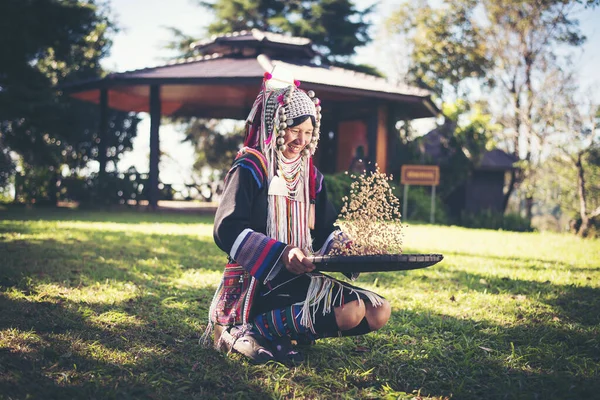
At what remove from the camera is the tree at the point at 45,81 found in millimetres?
15078

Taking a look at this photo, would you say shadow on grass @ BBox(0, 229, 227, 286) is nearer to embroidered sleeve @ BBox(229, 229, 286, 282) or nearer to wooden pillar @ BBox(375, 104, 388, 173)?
embroidered sleeve @ BBox(229, 229, 286, 282)

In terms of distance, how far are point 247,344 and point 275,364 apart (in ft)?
0.63

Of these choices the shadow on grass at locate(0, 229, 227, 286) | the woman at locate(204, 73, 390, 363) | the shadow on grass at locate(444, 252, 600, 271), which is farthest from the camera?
the shadow on grass at locate(444, 252, 600, 271)

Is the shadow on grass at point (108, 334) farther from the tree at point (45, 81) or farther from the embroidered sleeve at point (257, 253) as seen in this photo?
the tree at point (45, 81)

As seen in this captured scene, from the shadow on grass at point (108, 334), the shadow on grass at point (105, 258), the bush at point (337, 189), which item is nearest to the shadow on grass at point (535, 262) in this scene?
the shadow on grass at point (105, 258)

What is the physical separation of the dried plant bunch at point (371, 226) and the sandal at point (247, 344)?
667 millimetres

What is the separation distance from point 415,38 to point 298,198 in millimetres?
25064


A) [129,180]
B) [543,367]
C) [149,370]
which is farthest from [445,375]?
[129,180]

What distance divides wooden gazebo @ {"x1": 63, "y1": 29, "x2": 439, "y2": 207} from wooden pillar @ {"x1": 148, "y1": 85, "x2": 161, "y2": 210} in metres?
0.03

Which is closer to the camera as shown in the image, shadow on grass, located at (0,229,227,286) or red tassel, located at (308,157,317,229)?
red tassel, located at (308,157,317,229)

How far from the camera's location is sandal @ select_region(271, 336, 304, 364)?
2846 millimetres

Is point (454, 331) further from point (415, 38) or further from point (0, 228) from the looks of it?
point (415, 38)

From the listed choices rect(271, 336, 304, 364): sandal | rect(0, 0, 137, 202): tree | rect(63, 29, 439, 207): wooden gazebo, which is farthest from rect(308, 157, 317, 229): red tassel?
rect(0, 0, 137, 202): tree

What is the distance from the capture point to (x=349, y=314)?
272 cm
